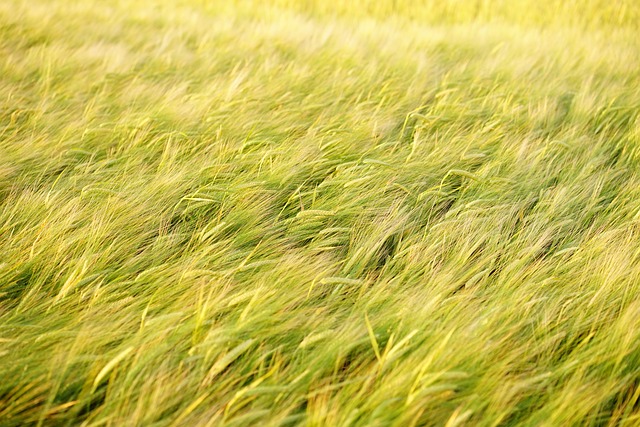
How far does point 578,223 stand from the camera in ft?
5.44

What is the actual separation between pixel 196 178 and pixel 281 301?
71 cm

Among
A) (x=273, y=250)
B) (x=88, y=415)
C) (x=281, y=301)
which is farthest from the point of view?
Answer: (x=273, y=250)

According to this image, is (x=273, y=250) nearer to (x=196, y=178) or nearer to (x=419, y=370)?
(x=196, y=178)

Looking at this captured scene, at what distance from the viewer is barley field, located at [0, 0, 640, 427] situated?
3.31ft

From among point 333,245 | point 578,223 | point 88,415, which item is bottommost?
point 88,415

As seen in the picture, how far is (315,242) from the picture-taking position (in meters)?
1.48

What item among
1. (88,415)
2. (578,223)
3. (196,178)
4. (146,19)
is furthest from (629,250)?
(146,19)

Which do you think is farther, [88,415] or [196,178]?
[196,178]

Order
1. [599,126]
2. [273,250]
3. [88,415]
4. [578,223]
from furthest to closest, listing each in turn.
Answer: [599,126] < [578,223] < [273,250] < [88,415]

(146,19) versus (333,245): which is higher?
(146,19)

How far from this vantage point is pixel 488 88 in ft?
8.79

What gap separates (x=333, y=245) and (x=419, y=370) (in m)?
0.58

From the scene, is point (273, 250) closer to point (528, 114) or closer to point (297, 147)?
point (297, 147)

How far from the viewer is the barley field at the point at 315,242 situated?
101 centimetres
